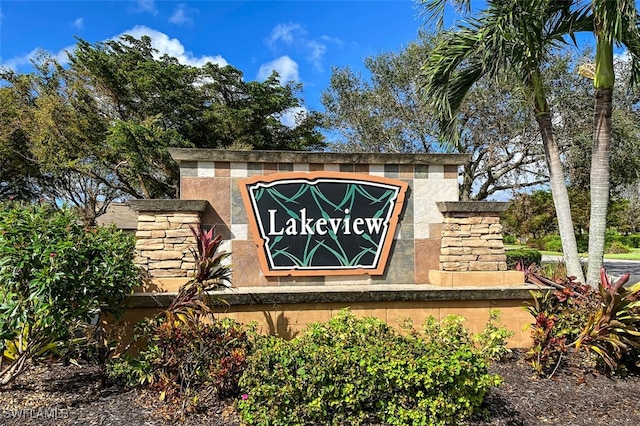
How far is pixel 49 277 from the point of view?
3.41m

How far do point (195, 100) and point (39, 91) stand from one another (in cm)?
685

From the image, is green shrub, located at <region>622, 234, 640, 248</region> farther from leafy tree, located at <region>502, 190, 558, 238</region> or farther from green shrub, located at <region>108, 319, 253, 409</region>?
green shrub, located at <region>108, 319, 253, 409</region>

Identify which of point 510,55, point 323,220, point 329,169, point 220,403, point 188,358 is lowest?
point 220,403

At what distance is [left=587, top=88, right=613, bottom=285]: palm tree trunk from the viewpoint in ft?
20.8

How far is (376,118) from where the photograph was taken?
15.5 m

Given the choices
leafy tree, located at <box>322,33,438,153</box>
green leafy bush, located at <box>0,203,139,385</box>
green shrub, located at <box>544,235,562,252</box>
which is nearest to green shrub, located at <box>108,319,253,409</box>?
green leafy bush, located at <box>0,203,139,385</box>

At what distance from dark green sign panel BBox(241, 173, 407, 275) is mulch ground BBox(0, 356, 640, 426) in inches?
79.9

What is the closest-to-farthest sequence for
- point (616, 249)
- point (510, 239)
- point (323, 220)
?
point (323, 220), point (616, 249), point (510, 239)

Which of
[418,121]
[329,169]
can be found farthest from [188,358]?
[418,121]

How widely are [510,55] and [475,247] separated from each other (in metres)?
3.14

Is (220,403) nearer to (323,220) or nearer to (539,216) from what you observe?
(323,220)

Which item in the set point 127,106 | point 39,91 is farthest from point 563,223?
point 39,91

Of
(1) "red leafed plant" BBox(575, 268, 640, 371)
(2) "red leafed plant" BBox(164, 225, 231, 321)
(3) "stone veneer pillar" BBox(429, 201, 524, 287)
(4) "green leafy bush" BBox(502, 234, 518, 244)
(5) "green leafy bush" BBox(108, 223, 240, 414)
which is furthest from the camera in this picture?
(4) "green leafy bush" BBox(502, 234, 518, 244)

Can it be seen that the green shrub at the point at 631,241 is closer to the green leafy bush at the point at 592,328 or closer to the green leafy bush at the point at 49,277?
the green leafy bush at the point at 592,328
